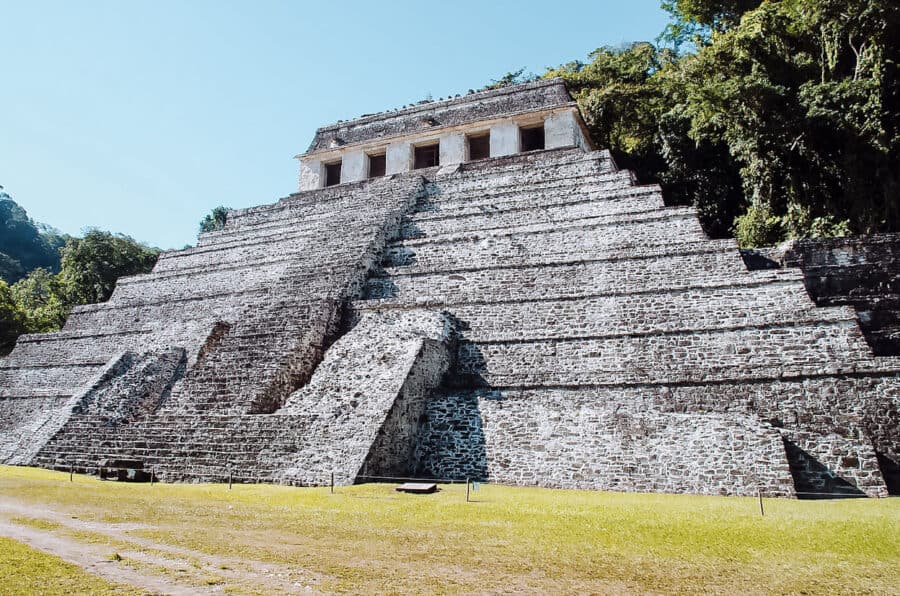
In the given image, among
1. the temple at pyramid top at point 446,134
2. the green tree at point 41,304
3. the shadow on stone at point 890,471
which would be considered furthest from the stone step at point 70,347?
the shadow on stone at point 890,471

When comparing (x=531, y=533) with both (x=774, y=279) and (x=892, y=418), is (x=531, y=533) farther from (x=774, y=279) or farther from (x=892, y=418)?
(x=774, y=279)

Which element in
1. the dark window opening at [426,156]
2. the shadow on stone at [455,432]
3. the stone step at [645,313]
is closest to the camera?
the shadow on stone at [455,432]

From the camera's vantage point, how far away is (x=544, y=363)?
Result: 31.0 feet

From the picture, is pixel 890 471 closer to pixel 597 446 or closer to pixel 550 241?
pixel 597 446

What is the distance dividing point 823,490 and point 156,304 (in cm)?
1356

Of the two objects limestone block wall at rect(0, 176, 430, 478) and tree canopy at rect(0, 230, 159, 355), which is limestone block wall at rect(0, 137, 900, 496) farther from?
tree canopy at rect(0, 230, 159, 355)

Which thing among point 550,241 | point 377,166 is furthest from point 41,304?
point 550,241

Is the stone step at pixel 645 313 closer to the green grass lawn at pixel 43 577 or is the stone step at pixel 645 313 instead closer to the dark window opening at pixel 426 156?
the green grass lawn at pixel 43 577

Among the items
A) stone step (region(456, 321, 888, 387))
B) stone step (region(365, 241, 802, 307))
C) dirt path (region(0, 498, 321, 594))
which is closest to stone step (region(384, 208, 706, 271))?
stone step (region(365, 241, 802, 307))

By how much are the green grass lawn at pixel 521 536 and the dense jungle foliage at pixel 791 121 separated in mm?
10715

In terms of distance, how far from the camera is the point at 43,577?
3.27 m

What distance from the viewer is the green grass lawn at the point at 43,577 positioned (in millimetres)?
3074

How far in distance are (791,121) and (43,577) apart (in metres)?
16.7

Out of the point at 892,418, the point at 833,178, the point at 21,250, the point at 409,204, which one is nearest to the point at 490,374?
the point at 892,418
